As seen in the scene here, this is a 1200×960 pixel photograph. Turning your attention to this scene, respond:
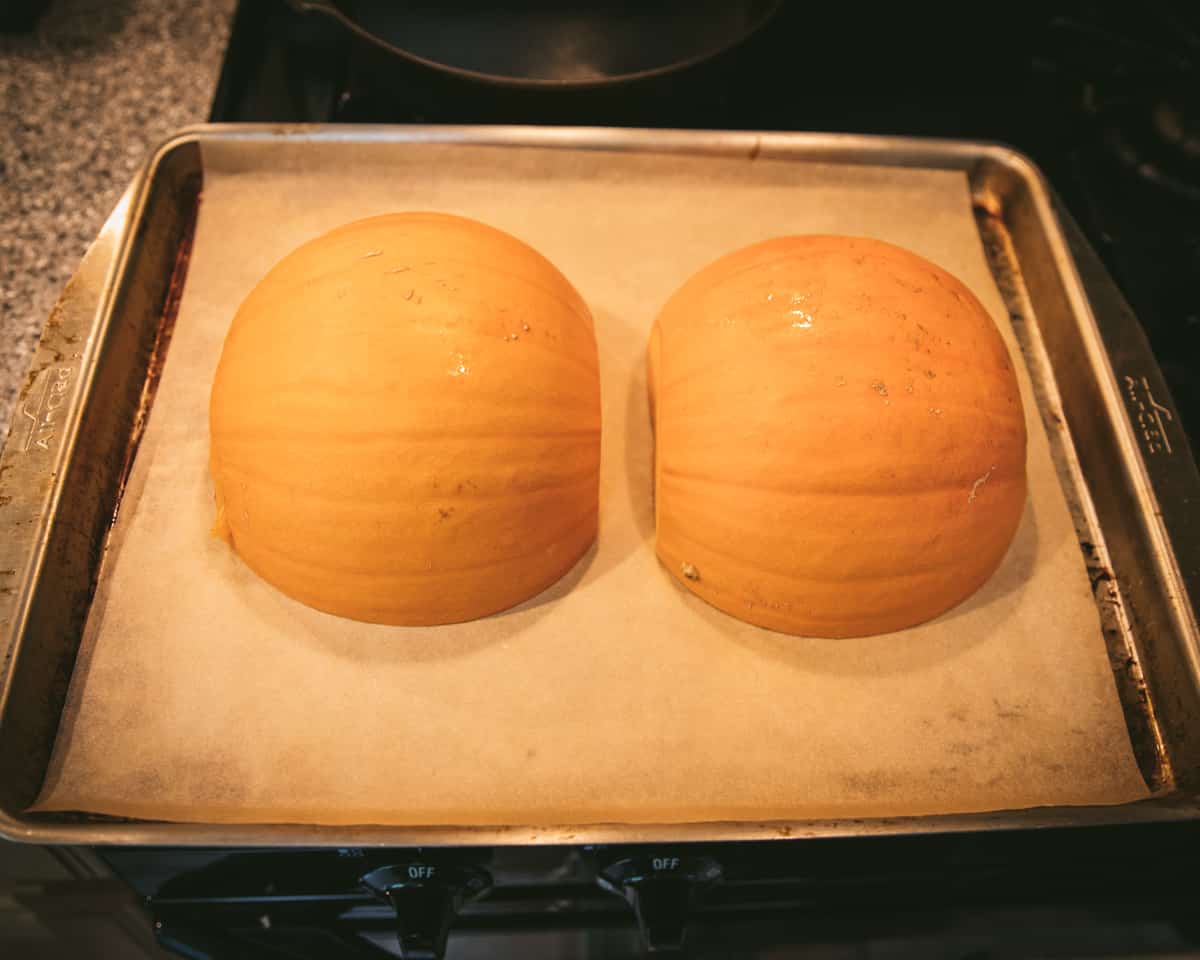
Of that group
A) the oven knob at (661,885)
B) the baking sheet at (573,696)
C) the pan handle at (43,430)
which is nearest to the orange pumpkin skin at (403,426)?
the baking sheet at (573,696)

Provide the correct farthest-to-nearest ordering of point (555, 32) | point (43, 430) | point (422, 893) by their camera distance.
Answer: point (555, 32) → point (43, 430) → point (422, 893)

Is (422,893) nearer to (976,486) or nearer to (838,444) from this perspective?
(838,444)

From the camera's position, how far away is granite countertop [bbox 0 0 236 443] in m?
1.41

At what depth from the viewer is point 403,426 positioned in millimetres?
1014

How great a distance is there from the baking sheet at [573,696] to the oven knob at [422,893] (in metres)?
0.08

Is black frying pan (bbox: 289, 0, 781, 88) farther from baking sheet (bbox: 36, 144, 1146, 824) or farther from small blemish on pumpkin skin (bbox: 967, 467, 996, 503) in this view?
small blemish on pumpkin skin (bbox: 967, 467, 996, 503)

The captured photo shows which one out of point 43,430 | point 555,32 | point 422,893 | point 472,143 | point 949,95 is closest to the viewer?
point 422,893

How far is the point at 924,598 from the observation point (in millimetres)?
1131

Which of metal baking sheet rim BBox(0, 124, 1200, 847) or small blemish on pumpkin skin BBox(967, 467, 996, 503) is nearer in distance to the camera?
metal baking sheet rim BBox(0, 124, 1200, 847)

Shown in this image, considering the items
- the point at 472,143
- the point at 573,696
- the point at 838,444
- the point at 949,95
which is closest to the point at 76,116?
the point at 472,143

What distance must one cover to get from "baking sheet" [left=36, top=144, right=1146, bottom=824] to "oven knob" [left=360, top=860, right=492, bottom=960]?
3.2 inches

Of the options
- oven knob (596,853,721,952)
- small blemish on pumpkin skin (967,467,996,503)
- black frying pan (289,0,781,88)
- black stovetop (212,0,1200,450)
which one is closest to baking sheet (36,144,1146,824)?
oven knob (596,853,721,952)

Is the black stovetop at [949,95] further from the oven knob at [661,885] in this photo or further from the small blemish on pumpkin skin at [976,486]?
the oven knob at [661,885]

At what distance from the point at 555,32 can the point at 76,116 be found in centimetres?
96
